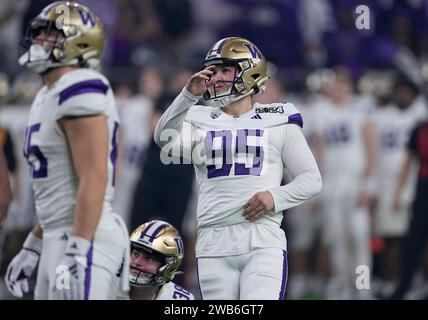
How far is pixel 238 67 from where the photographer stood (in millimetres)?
7457

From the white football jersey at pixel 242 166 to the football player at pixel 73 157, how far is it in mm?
1207

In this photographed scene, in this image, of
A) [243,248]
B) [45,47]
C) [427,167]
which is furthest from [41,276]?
[427,167]

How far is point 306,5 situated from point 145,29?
6.81 ft

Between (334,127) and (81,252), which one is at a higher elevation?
(81,252)

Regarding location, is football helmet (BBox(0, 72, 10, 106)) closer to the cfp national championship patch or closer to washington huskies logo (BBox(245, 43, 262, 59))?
washington huskies logo (BBox(245, 43, 262, 59))

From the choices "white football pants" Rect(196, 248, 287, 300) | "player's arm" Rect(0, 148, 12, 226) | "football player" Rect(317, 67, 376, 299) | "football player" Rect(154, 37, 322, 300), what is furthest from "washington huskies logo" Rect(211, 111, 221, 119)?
"football player" Rect(317, 67, 376, 299)

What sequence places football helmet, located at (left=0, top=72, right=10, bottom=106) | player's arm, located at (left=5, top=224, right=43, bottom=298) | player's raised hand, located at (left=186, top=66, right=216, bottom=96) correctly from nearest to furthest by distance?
1. player's arm, located at (left=5, top=224, right=43, bottom=298)
2. player's raised hand, located at (left=186, top=66, right=216, bottom=96)
3. football helmet, located at (left=0, top=72, right=10, bottom=106)

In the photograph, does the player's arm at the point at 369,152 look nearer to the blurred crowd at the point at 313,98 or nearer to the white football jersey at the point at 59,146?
the blurred crowd at the point at 313,98

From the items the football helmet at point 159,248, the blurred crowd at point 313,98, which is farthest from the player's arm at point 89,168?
the blurred crowd at point 313,98

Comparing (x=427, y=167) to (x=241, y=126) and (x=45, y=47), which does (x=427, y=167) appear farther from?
(x=45, y=47)

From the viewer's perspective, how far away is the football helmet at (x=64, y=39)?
6031mm

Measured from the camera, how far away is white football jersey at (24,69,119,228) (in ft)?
19.3

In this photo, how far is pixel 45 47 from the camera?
6.06 m

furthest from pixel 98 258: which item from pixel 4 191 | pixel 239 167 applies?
pixel 239 167
